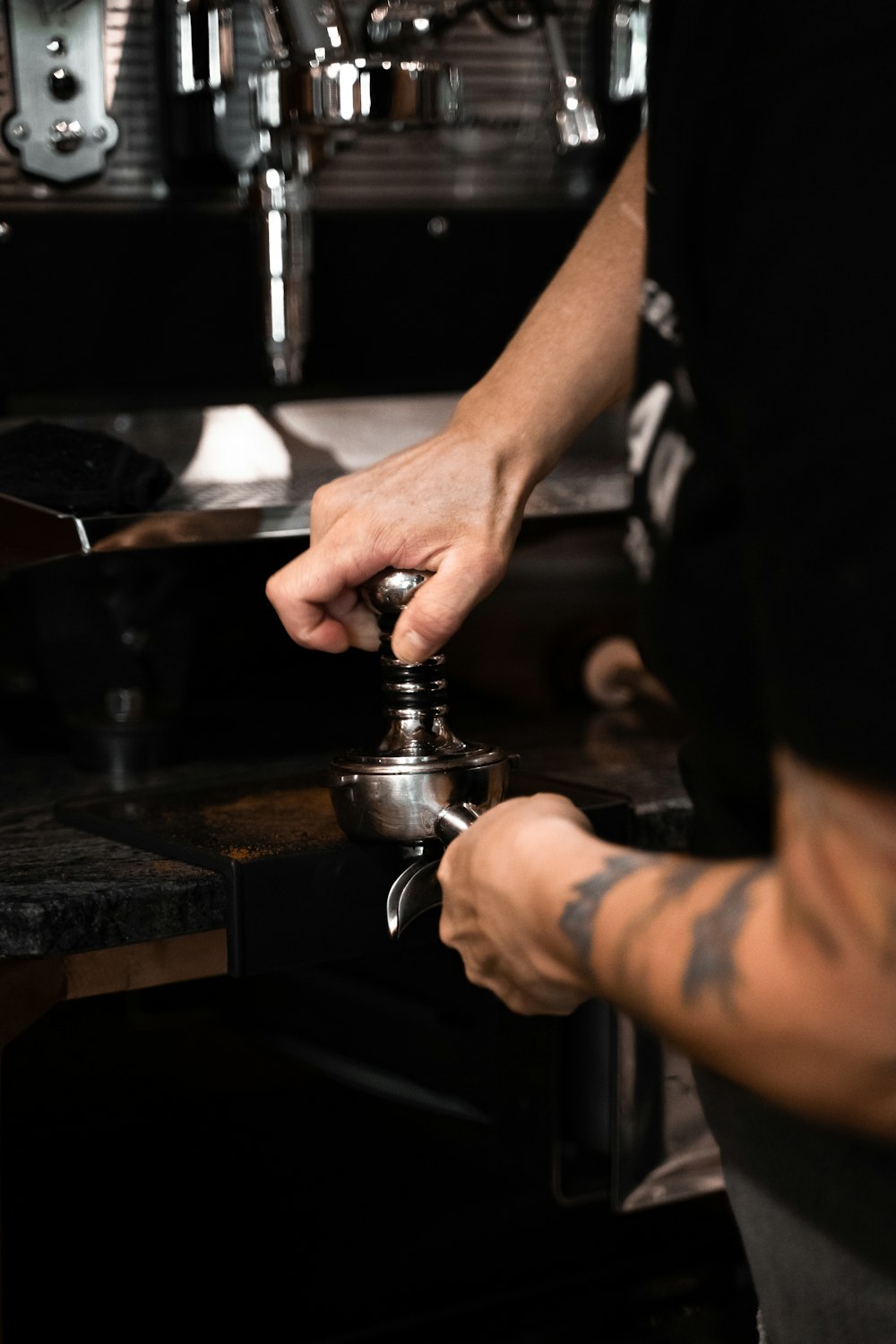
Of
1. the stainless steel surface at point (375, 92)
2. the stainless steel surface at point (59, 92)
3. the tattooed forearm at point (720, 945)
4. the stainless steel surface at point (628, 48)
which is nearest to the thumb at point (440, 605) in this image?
the tattooed forearm at point (720, 945)

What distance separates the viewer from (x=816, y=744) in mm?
503

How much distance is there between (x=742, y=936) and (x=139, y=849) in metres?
0.58

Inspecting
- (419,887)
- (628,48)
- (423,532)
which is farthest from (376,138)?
(419,887)

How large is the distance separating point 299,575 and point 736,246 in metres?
0.44

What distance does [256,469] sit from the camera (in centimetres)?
143

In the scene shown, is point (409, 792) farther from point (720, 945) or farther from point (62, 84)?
point (62, 84)

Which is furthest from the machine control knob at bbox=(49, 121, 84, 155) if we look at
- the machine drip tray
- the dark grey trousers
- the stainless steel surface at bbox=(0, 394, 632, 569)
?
the dark grey trousers

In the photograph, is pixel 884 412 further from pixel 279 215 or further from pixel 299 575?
pixel 279 215

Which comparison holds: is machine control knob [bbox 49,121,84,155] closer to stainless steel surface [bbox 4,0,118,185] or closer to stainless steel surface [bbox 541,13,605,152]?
stainless steel surface [bbox 4,0,118,185]

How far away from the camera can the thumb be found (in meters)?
0.90

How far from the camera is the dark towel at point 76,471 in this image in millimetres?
1140

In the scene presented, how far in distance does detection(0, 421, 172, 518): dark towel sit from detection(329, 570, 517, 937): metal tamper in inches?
11.4

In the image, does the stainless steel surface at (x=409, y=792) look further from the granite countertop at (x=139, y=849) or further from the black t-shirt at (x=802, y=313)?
the black t-shirt at (x=802, y=313)

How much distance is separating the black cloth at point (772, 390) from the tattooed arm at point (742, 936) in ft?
0.11
